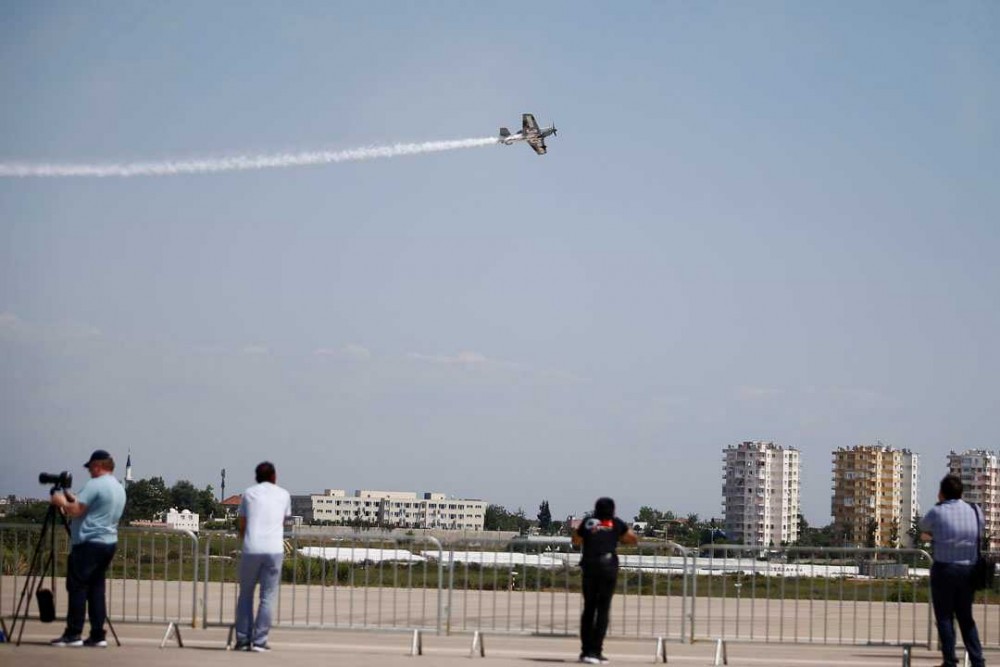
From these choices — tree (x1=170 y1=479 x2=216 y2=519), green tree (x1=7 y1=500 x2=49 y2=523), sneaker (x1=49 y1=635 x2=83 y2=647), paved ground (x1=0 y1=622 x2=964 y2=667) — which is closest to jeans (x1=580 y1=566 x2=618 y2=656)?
paved ground (x1=0 y1=622 x2=964 y2=667)

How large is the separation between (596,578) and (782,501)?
→ 157904mm

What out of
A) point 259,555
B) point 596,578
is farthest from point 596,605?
point 259,555

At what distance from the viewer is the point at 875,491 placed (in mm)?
151250

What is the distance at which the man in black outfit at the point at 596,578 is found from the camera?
474 inches

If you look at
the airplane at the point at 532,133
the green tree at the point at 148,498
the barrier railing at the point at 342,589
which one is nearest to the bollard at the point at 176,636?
the barrier railing at the point at 342,589

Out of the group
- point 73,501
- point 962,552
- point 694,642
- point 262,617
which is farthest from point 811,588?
point 73,501

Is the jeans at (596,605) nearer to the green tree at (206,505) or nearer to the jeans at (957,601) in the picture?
the jeans at (957,601)

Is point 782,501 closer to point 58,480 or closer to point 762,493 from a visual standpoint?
point 762,493

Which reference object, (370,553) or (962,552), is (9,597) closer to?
(370,553)

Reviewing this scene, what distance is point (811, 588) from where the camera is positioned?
15.3 metres

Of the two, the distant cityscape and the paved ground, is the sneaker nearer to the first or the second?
the paved ground

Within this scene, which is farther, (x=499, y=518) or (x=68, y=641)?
(x=499, y=518)

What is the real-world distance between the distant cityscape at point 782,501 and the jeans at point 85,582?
12021 cm

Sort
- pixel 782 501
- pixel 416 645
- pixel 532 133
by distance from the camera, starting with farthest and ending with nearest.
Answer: pixel 782 501 → pixel 532 133 → pixel 416 645
